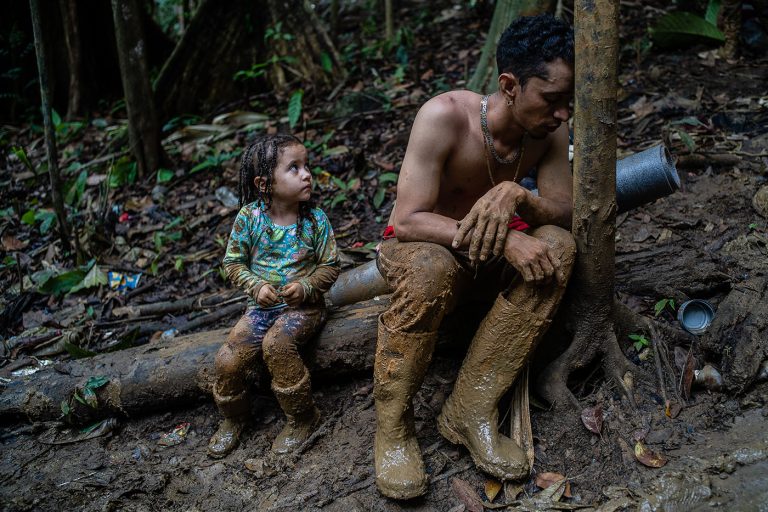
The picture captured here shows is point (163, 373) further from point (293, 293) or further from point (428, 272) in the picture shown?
point (428, 272)

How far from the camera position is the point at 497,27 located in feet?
19.4

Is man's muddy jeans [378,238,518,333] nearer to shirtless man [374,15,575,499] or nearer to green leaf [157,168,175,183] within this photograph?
shirtless man [374,15,575,499]

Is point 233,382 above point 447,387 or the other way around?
above

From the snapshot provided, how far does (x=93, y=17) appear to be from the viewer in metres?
9.02

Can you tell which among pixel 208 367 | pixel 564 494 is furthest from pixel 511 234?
pixel 208 367

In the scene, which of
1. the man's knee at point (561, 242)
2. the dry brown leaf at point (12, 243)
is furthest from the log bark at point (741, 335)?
the dry brown leaf at point (12, 243)

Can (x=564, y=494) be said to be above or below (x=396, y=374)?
below

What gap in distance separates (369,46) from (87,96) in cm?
435

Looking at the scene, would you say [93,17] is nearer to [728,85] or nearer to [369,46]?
[369,46]

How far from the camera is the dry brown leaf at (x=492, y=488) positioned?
9.12 ft

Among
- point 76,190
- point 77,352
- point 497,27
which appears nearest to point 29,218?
point 76,190

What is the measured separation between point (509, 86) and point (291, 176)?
1.24 m

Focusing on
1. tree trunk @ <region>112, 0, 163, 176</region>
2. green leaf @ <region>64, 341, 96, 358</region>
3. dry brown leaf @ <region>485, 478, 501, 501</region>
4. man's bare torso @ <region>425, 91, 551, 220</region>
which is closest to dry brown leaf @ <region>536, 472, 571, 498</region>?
dry brown leaf @ <region>485, 478, 501, 501</region>

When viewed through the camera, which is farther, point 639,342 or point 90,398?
point 90,398
